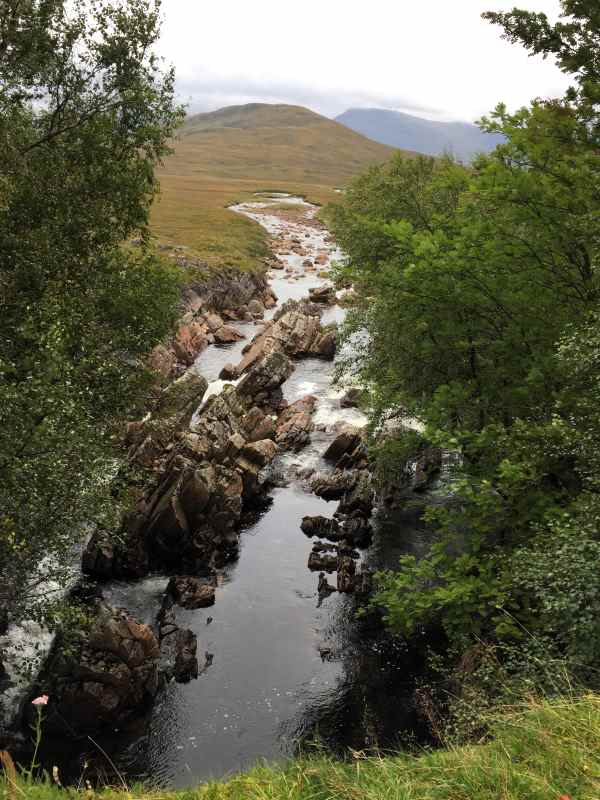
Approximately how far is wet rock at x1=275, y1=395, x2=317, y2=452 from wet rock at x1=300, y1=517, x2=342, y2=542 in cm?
1158

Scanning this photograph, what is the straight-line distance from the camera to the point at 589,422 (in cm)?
1747

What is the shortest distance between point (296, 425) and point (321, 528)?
15419 mm

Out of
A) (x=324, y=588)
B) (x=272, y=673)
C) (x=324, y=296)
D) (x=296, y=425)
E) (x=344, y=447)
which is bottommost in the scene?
(x=272, y=673)

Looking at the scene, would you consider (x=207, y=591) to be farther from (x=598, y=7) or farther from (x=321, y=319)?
(x=321, y=319)

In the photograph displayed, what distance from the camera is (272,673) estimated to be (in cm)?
2631

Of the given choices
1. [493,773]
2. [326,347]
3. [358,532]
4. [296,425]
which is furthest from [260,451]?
[493,773]

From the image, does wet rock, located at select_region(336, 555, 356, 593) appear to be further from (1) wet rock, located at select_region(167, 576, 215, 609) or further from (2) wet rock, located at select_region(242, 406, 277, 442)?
(2) wet rock, located at select_region(242, 406, 277, 442)

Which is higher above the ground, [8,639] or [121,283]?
[121,283]

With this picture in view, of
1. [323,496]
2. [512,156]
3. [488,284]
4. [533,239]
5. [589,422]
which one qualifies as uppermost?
[512,156]

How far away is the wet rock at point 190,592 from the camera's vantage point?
99.8 ft

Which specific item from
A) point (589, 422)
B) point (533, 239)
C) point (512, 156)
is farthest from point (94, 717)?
point (512, 156)

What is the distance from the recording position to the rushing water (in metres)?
22.3

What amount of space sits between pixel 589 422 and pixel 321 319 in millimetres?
66939

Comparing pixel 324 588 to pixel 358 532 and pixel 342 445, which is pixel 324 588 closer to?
pixel 358 532
